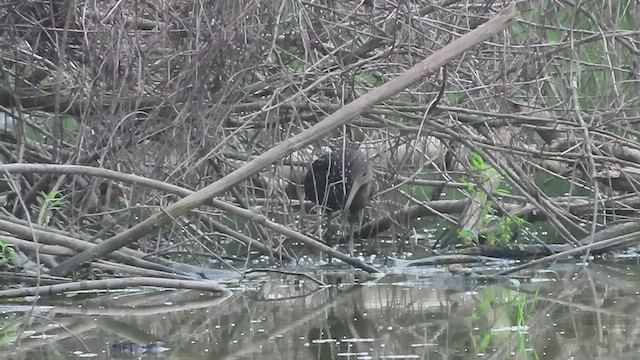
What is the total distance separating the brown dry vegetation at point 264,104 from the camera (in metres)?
6.42

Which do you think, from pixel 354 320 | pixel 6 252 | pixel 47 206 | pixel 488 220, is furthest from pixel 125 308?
pixel 488 220

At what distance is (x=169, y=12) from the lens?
6.31 metres

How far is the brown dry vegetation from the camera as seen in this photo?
21.1 feet

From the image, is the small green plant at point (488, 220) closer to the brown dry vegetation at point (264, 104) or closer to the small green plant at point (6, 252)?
the brown dry vegetation at point (264, 104)

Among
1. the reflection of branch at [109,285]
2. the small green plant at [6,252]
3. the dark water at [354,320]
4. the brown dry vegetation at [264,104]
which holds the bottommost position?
the dark water at [354,320]

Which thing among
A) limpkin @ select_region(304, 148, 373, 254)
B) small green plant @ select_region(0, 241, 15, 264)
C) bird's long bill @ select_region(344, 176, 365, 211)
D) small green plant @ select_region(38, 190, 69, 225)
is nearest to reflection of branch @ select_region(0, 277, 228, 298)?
small green plant @ select_region(0, 241, 15, 264)

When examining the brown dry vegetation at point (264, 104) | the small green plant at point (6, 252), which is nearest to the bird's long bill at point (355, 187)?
the brown dry vegetation at point (264, 104)

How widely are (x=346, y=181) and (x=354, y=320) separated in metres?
2.49

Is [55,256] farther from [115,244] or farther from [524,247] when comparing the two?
[524,247]

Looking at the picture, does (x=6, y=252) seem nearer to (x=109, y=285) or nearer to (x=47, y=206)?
(x=47, y=206)

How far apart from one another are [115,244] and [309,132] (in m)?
1.14

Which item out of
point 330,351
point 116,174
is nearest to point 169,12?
point 116,174

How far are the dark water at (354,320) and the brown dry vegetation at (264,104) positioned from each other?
0.49m

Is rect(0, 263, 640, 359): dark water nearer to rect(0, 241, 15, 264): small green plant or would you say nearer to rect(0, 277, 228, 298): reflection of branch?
rect(0, 277, 228, 298): reflection of branch
